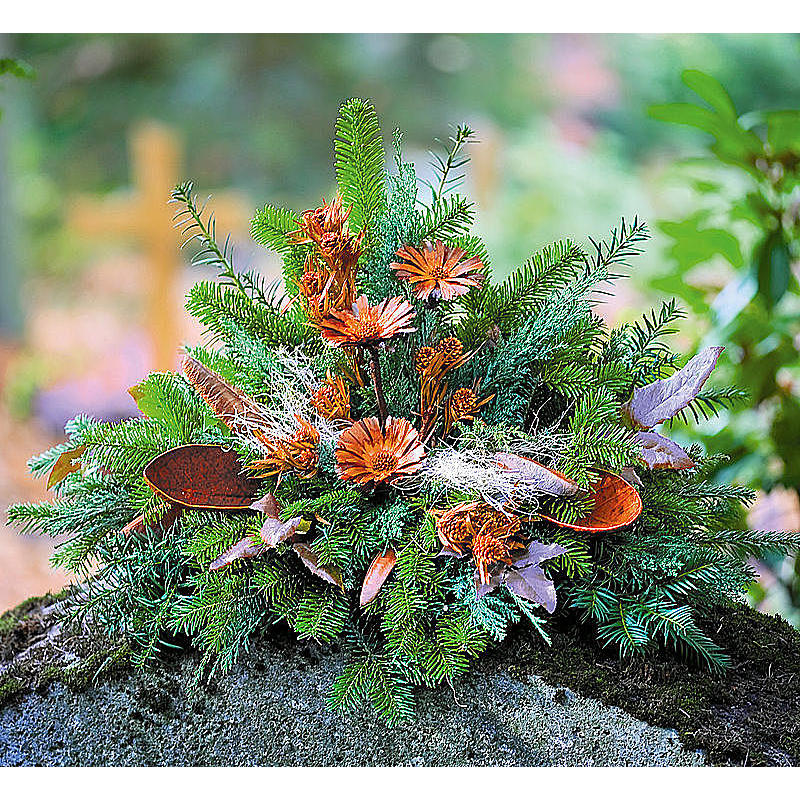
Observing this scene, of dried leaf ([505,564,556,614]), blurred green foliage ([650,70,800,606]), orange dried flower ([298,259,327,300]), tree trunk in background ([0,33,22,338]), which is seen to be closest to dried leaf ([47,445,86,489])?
orange dried flower ([298,259,327,300])

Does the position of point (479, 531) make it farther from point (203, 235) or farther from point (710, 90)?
point (710, 90)

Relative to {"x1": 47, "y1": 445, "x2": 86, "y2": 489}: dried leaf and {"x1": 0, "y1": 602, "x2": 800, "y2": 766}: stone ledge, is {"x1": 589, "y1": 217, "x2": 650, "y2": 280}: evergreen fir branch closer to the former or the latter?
{"x1": 0, "y1": 602, "x2": 800, "y2": 766}: stone ledge

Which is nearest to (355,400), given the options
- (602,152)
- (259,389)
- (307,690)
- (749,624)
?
(259,389)

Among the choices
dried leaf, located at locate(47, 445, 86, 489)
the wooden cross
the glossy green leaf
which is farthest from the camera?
the wooden cross

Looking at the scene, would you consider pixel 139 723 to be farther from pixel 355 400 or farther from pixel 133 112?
pixel 133 112

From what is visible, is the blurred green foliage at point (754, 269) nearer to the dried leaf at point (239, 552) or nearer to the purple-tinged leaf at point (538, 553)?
the purple-tinged leaf at point (538, 553)

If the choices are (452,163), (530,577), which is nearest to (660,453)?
(530,577)
